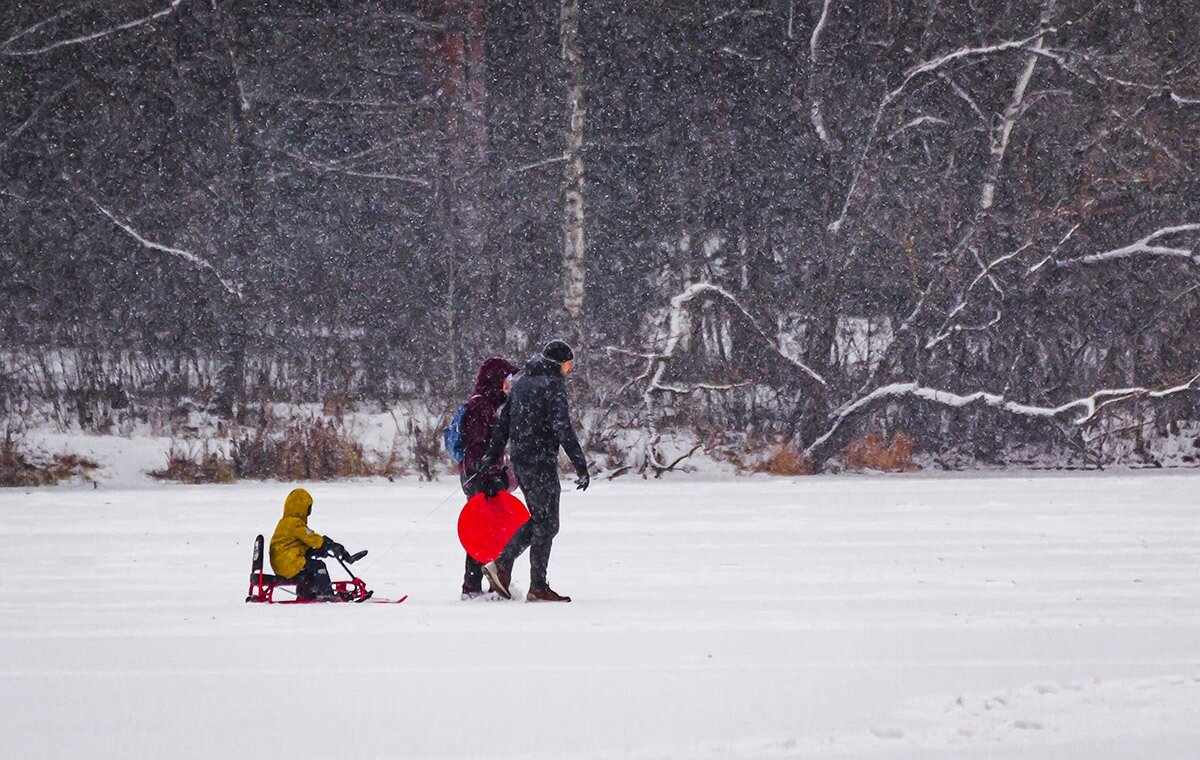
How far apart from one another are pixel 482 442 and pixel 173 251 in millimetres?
12740

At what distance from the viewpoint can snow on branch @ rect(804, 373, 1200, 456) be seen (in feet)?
61.9

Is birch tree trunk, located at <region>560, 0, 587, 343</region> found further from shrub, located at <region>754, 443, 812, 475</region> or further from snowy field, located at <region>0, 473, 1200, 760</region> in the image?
snowy field, located at <region>0, 473, 1200, 760</region>

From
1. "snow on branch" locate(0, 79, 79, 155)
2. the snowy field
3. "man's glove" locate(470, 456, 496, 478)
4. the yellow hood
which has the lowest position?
the snowy field

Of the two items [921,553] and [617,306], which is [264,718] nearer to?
[921,553]

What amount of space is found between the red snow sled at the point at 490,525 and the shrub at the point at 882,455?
10.5 metres

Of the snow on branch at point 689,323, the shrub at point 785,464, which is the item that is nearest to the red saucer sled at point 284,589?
the shrub at point 785,464

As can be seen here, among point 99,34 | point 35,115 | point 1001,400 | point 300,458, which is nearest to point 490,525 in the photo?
point 300,458

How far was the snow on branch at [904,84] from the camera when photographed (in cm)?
1945

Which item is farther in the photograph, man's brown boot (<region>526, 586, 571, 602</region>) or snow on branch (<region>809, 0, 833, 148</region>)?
snow on branch (<region>809, 0, 833, 148</region>)

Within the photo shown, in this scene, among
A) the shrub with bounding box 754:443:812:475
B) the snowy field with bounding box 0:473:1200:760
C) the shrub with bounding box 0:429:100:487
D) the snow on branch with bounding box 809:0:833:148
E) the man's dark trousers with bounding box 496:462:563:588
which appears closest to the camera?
the snowy field with bounding box 0:473:1200:760

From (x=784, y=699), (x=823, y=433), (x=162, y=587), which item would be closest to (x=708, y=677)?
(x=784, y=699)

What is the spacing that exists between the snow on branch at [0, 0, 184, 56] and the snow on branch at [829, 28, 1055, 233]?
10.3 m

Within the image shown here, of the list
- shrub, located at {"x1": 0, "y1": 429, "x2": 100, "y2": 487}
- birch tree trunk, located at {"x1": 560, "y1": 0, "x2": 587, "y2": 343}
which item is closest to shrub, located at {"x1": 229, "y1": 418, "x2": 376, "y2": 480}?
shrub, located at {"x1": 0, "y1": 429, "x2": 100, "y2": 487}

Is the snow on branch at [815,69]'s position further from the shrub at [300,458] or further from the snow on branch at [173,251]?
the snow on branch at [173,251]
